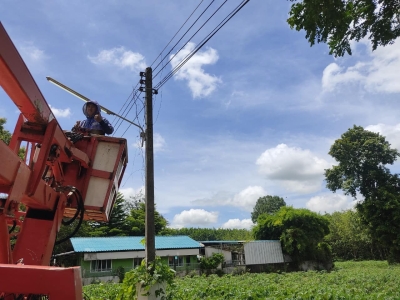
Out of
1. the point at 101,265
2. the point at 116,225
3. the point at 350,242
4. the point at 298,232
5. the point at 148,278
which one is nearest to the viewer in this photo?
the point at 148,278

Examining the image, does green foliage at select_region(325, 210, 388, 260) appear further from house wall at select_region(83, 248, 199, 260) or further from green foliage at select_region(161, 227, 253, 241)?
house wall at select_region(83, 248, 199, 260)

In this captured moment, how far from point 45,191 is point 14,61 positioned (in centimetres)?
117

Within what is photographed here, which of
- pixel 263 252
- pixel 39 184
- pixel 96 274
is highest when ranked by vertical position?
A: pixel 263 252

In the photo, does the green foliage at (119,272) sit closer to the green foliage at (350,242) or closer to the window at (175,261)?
the window at (175,261)

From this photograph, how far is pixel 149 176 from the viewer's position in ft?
29.8

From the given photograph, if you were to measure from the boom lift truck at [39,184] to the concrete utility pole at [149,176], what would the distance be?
14.0ft

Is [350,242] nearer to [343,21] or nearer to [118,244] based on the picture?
[118,244]

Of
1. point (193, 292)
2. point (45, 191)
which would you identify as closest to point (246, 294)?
point (193, 292)

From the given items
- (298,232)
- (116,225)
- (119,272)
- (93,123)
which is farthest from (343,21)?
(116,225)

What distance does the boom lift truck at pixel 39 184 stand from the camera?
1701mm

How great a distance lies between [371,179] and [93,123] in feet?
104

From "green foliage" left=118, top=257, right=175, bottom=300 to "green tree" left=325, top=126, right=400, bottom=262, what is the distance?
1046 inches

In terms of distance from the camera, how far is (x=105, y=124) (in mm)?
4801

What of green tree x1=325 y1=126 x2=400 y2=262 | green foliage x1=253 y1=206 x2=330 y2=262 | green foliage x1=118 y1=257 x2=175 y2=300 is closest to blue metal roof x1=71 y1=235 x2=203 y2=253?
green foliage x1=253 y1=206 x2=330 y2=262
